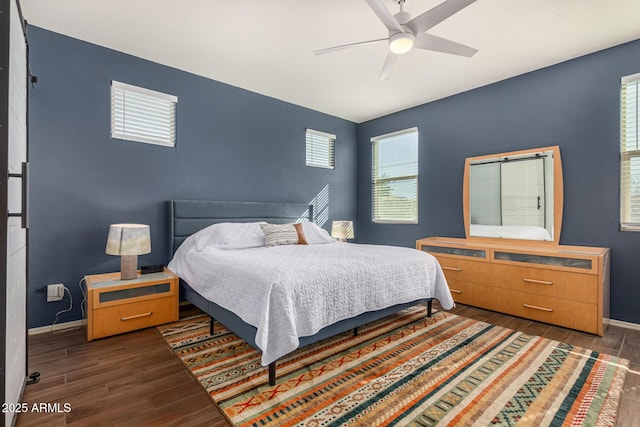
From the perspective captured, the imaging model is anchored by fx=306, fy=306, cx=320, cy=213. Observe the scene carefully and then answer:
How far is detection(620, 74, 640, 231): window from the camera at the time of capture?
9.41 ft

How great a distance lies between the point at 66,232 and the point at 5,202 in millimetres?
1826

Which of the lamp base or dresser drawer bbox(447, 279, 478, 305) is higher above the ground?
the lamp base

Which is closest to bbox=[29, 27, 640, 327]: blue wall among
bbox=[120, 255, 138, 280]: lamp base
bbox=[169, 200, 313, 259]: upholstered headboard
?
bbox=[169, 200, 313, 259]: upholstered headboard

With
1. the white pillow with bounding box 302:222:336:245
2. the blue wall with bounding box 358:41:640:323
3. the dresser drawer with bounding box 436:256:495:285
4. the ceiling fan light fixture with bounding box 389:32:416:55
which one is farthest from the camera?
the white pillow with bounding box 302:222:336:245

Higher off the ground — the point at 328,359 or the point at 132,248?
the point at 132,248

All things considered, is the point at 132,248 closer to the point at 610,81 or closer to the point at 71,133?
the point at 71,133

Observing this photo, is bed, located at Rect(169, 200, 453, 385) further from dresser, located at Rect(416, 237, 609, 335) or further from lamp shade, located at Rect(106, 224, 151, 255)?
dresser, located at Rect(416, 237, 609, 335)

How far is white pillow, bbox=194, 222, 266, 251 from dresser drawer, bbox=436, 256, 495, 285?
2216 mm

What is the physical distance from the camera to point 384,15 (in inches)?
80.4

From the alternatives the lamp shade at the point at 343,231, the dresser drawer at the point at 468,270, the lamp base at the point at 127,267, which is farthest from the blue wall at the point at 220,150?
the lamp shade at the point at 343,231

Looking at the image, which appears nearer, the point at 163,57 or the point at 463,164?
the point at 163,57

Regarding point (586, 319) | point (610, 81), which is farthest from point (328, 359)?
point (610, 81)

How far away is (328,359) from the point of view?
2213 millimetres

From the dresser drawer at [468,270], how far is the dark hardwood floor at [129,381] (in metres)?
0.69
